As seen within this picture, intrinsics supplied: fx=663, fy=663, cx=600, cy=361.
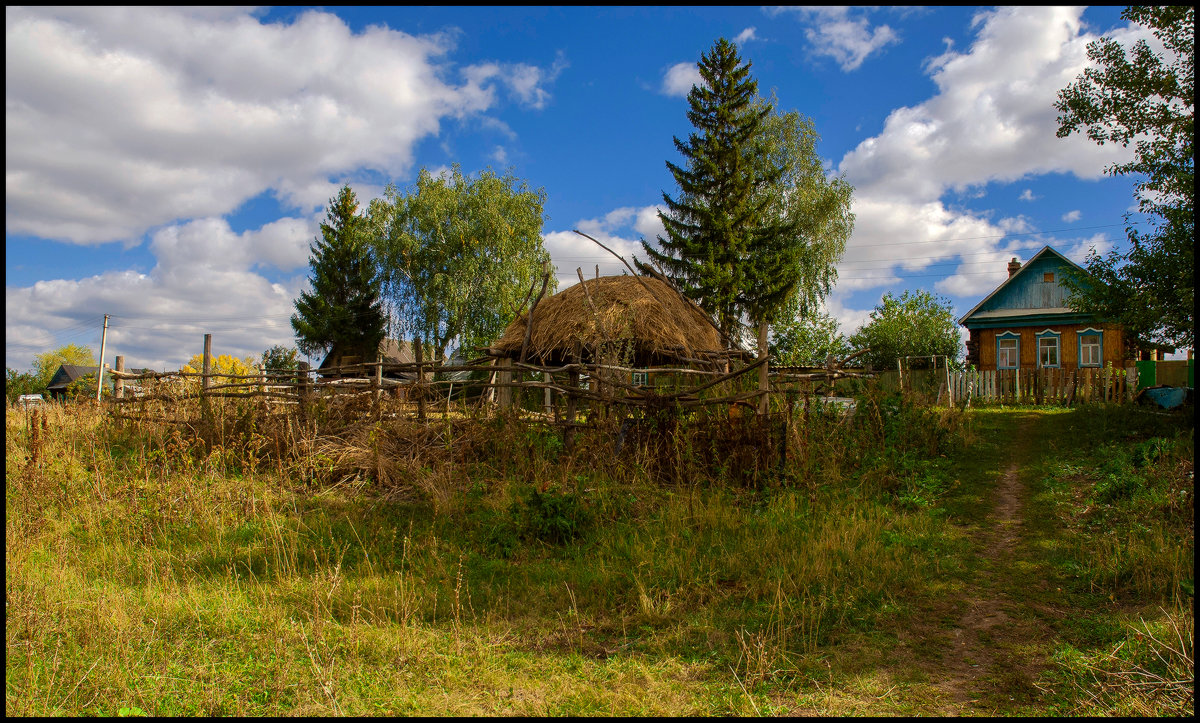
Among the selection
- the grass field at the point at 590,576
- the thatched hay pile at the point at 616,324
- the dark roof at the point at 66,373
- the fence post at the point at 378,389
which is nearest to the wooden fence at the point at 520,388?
the fence post at the point at 378,389

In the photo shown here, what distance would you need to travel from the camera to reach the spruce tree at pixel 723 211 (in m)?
24.1

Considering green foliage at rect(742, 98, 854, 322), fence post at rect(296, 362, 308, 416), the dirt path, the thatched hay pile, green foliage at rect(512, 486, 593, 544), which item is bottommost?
the dirt path

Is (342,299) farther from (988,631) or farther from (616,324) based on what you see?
(988,631)

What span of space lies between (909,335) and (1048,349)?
7.19m

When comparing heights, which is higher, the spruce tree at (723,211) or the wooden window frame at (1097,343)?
the spruce tree at (723,211)

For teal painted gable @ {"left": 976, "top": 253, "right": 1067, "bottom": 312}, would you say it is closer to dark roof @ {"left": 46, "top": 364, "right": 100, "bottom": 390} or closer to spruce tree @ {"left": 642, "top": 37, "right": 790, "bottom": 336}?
spruce tree @ {"left": 642, "top": 37, "right": 790, "bottom": 336}

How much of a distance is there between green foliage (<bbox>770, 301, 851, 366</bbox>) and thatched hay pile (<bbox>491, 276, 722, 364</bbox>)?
12.4 m

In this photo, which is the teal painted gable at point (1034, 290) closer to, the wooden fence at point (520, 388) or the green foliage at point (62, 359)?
the wooden fence at point (520, 388)

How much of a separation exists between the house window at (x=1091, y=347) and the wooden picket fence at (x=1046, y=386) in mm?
3712

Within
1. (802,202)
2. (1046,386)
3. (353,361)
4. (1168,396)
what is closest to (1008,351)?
(1046,386)

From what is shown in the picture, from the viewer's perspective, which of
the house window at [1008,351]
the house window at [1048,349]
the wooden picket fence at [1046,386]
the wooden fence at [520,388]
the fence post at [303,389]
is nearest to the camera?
the wooden fence at [520,388]

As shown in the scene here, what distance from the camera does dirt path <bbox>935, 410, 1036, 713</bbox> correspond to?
141 inches

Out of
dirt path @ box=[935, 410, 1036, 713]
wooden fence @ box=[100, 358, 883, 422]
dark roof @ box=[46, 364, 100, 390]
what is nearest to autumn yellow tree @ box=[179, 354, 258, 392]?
wooden fence @ box=[100, 358, 883, 422]

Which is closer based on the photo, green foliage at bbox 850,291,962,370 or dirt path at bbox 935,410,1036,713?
dirt path at bbox 935,410,1036,713
